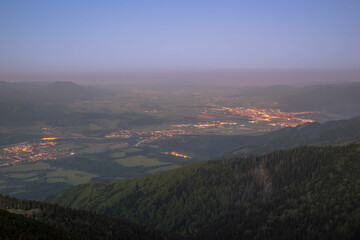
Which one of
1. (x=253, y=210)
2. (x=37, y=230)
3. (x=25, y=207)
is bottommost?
(x=253, y=210)

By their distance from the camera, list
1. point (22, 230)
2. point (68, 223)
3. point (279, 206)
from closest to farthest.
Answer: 1. point (22, 230)
2. point (68, 223)
3. point (279, 206)

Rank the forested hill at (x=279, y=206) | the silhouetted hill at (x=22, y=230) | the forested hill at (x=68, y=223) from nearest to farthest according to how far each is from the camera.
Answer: the silhouetted hill at (x=22, y=230), the forested hill at (x=68, y=223), the forested hill at (x=279, y=206)

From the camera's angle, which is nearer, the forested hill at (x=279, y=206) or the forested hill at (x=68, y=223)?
the forested hill at (x=68, y=223)

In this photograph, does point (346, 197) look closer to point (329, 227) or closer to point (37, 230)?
point (329, 227)

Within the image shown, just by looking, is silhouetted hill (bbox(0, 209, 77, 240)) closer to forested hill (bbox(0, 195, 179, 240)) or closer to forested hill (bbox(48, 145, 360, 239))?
forested hill (bbox(0, 195, 179, 240))

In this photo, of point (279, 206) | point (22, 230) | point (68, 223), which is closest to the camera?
point (22, 230)

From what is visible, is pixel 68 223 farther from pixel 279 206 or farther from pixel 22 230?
pixel 279 206

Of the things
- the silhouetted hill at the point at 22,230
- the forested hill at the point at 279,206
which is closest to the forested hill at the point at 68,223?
the silhouetted hill at the point at 22,230

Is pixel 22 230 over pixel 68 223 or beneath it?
over

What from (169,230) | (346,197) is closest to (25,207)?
(169,230)

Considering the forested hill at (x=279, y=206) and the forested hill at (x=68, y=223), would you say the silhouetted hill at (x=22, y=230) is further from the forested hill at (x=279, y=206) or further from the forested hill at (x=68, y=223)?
the forested hill at (x=279, y=206)

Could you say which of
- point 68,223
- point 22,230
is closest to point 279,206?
point 68,223
